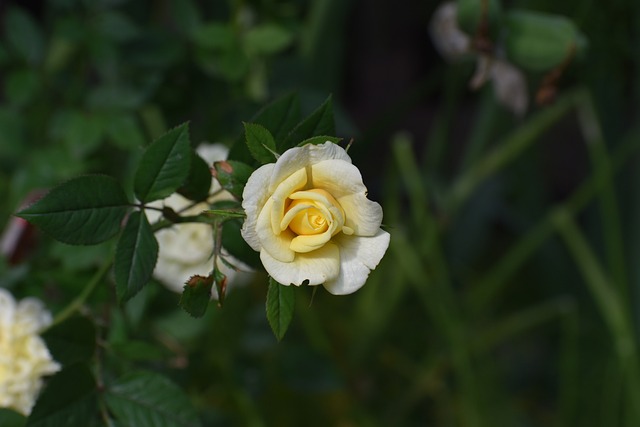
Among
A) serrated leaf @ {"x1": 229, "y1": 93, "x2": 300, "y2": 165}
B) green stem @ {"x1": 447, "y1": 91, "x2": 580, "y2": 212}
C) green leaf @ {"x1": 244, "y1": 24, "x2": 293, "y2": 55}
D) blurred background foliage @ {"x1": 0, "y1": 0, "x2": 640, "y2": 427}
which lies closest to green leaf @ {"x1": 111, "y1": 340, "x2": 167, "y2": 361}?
blurred background foliage @ {"x1": 0, "y1": 0, "x2": 640, "y2": 427}

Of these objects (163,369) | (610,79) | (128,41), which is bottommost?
(163,369)

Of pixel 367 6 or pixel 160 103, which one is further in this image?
pixel 367 6

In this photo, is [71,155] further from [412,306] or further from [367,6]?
[367,6]

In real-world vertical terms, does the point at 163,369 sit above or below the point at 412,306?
below

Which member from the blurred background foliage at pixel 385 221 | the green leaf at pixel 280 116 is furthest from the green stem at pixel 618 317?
the green leaf at pixel 280 116

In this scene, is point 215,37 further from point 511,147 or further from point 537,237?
point 537,237

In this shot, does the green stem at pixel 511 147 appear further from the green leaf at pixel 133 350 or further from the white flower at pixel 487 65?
the green leaf at pixel 133 350

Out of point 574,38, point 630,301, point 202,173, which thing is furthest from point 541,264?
point 202,173

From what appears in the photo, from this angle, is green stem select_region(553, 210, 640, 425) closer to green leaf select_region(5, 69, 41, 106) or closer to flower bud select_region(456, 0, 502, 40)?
flower bud select_region(456, 0, 502, 40)
